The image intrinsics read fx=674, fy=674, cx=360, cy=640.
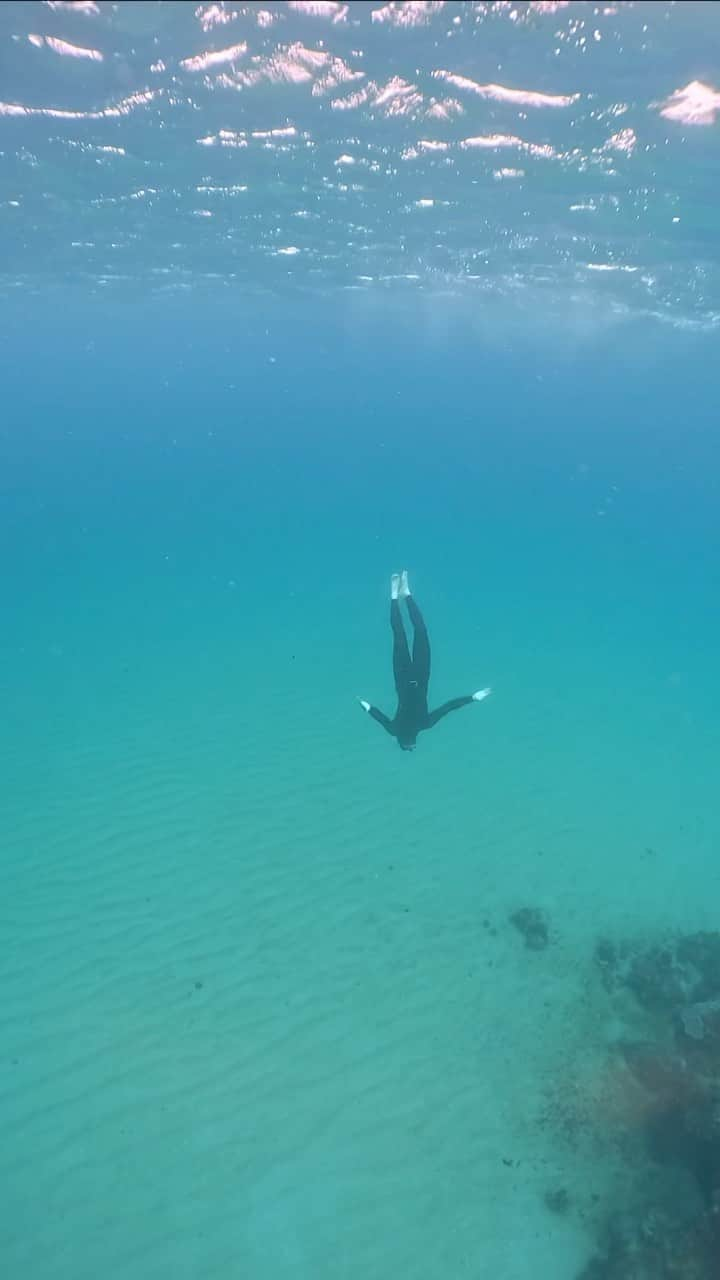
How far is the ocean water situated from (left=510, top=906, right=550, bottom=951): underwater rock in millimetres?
93

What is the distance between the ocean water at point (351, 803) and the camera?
21.0 ft

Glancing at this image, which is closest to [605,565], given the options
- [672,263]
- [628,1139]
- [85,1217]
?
[672,263]

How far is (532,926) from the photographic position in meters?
9.51

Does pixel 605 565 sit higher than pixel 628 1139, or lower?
lower

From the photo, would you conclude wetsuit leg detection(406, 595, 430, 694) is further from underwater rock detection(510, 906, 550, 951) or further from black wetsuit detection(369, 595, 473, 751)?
underwater rock detection(510, 906, 550, 951)

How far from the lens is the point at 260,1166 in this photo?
657cm

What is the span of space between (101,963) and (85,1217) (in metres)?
2.75

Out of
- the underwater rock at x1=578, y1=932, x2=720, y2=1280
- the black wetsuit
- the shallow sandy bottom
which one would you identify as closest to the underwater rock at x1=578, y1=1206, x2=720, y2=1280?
the underwater rock at x1=578, y1=932, x2=720, y2=1280

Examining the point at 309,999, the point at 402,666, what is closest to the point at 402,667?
the point at 402,666

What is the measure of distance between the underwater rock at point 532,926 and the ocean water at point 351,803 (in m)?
0.09

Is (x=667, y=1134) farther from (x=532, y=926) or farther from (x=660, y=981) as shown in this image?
(x=532, y=926)

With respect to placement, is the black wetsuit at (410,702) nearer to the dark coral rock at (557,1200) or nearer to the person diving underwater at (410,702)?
the person diving underwater at (410,702)

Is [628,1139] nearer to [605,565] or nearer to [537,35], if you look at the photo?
[537,35]

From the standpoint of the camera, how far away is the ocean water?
640cm
